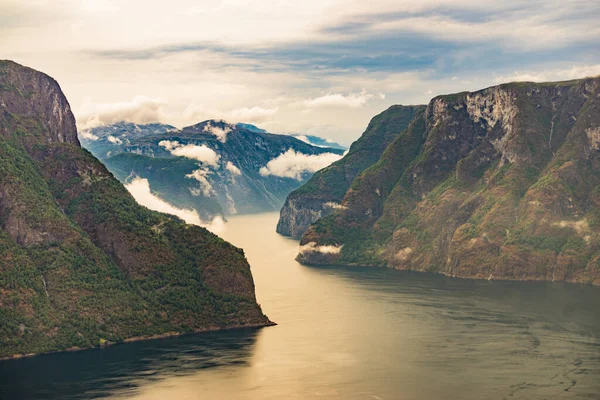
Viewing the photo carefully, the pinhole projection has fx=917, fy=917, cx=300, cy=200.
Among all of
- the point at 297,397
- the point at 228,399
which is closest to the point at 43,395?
the point at 228,399

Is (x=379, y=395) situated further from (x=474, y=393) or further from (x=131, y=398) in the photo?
(x=131, y=398)

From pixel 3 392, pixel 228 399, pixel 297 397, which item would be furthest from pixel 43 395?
pixel 297 397

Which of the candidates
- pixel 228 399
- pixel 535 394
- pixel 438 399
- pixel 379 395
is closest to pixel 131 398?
pixel 228 399

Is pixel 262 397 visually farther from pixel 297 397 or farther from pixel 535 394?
pixel 535 394

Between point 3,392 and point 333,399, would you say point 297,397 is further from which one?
point 3,392

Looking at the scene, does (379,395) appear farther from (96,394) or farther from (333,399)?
(96,394)

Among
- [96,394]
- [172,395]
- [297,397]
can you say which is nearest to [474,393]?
[297,397]
